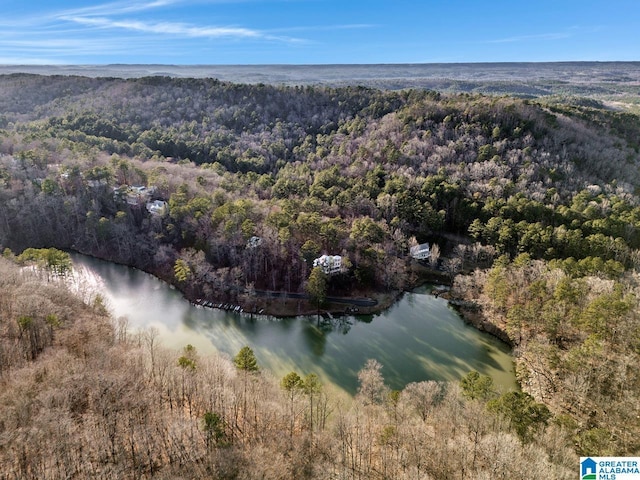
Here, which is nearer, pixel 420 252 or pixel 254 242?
pixel 254 242

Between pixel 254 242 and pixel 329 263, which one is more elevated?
pixel 254 242

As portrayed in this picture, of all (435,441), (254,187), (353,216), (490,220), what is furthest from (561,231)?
(254,187)

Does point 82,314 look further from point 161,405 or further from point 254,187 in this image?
point 254,187

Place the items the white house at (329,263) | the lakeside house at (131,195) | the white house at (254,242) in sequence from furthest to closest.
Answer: the lakeside house at (131,195) < the white house at (254,242) < the white house at (329,263)

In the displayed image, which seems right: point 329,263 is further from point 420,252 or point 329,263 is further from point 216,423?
point 216,423

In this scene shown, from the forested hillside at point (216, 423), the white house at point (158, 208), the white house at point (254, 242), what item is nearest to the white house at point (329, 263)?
the white house at point (254, 242)
